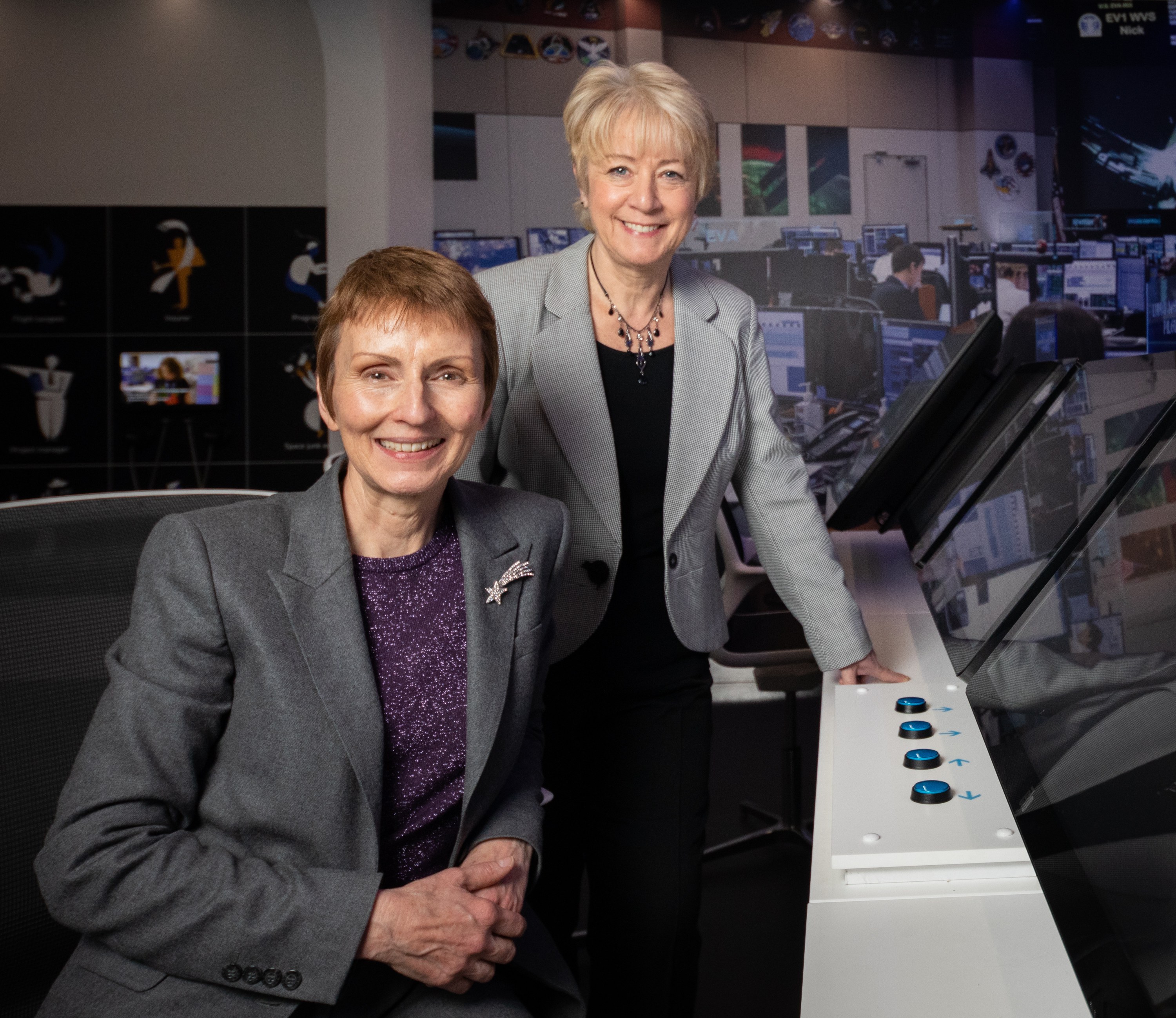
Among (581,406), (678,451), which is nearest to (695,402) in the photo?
(678,451)

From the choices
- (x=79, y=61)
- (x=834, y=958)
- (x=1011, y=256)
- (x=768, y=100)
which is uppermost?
(x=79, y=61)

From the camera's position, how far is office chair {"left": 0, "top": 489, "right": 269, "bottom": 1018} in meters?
1.26

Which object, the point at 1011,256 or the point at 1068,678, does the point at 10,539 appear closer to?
the point at 1068,678

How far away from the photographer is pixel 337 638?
3.97 ft

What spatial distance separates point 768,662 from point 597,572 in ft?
6.02

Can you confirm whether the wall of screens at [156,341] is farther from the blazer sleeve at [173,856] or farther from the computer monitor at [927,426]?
the blazer sleeve at [173,856]

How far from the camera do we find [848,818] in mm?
1230

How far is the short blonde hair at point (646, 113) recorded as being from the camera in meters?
1.72

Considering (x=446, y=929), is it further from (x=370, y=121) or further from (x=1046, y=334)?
(x=1046, y=334)

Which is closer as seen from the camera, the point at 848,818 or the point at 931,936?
the point at 931,936

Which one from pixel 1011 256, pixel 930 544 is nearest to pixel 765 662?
pixel 930 544

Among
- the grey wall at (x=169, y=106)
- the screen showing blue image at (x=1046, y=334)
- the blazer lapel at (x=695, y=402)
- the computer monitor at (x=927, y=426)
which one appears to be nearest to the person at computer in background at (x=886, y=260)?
the screen showing blue image at (x=1046, y=334)

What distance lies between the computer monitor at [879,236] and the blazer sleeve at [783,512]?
4039 mm

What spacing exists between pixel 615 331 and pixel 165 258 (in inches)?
189
